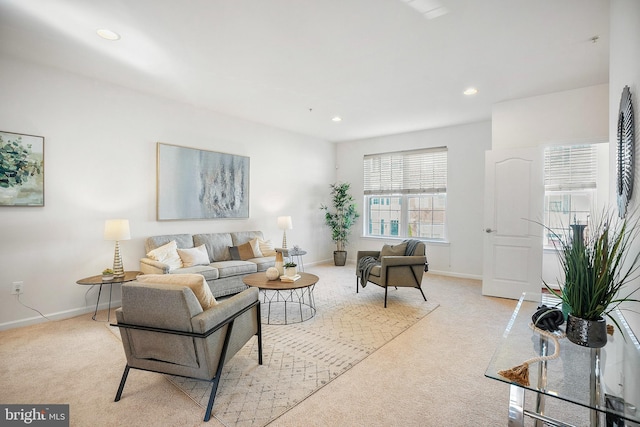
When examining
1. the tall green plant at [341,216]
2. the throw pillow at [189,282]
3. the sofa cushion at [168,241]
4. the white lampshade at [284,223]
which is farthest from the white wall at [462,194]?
the throw pillow at [189,282]

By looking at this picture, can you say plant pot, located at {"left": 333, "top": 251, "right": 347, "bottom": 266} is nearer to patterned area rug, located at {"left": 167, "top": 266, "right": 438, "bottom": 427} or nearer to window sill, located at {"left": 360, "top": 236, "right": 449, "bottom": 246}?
window sill, located at {"left": 360, "top": 236, "right": 449, "bottom": 246}

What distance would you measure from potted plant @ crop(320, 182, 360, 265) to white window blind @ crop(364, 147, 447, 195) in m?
0.49

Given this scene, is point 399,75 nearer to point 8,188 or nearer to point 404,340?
point 404,340

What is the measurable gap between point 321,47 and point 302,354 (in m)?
2.85

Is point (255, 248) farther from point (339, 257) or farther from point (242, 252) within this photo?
point (339, 257)

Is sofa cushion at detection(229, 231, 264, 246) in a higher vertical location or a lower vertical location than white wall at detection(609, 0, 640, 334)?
lower

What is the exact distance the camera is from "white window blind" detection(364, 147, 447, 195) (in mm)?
6152

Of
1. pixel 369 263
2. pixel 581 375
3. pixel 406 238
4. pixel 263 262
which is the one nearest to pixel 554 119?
pixel 369 263

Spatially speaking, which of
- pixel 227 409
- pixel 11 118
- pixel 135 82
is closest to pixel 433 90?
pixel 135 82

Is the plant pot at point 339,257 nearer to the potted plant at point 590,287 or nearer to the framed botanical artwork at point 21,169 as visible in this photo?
the framed botanical artwork at point 21,169

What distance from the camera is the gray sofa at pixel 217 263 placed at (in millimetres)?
3963

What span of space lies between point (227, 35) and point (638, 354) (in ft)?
11.5

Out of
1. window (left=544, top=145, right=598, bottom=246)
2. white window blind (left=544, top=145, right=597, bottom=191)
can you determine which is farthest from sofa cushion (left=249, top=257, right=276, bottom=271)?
white window blind (left=544, top=145, right=597, bottom=191)

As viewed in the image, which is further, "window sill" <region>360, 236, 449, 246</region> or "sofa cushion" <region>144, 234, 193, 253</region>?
"window sill" <region>360, 236, 449, 246</region>
